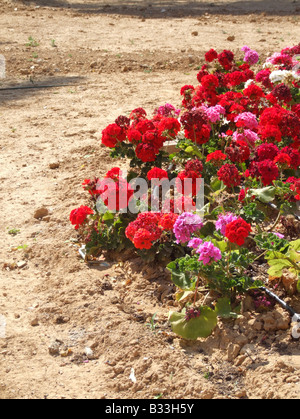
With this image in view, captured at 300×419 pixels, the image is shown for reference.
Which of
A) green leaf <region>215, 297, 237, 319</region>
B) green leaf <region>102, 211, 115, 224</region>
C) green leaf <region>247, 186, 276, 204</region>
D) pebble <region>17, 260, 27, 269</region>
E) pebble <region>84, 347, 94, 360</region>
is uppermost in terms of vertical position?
green leaf <region>247, 186, 276, 204</region>

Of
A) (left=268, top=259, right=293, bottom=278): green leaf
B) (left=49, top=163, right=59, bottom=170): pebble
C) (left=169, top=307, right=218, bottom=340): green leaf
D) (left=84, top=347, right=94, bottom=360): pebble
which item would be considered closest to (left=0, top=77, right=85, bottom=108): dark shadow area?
(left=49, top=163, right=59, bottom=170): pebble

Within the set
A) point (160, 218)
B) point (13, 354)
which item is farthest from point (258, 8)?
point (13, 354)

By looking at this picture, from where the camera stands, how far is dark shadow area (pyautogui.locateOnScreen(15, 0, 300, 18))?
1191 centimetres

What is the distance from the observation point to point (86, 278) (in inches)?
151

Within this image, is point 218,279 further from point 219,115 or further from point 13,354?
point 219,115

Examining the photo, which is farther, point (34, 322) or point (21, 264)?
point (21, 264)

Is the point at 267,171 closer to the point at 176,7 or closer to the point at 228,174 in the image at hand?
the point at 228,174

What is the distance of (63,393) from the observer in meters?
2.96

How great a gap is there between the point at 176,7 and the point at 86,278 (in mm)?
10064

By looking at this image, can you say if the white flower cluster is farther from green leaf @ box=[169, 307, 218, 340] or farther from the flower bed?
green leaf @ box=[169, 307, 218, 340]

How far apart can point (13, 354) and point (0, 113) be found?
4.33 meters

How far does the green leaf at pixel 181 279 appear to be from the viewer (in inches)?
131

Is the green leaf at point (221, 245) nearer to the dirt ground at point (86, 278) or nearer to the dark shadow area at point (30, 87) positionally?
the dirt ground at point (86, 278)

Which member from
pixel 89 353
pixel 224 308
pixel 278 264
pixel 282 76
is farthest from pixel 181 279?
pixel 282 76
